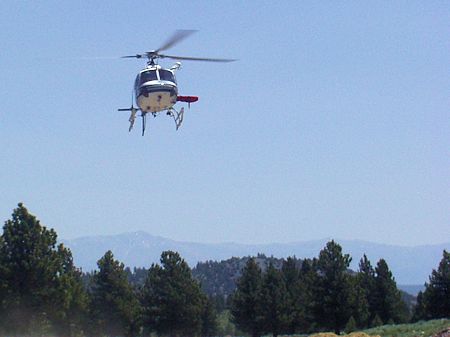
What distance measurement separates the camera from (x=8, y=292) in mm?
48312

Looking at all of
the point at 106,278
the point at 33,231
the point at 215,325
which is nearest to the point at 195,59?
the point at 33,231

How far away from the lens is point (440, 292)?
70250 millimetres

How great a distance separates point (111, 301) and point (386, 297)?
2545 centimetres

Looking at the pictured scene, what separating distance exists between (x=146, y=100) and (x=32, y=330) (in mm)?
24266

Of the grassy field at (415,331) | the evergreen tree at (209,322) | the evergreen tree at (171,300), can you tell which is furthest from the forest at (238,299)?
the grassy field at (415,331)

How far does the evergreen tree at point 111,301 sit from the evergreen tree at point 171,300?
225 cm

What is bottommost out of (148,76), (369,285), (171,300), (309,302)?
(309,302)

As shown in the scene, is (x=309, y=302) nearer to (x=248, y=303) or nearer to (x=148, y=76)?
(x=248, y=303)

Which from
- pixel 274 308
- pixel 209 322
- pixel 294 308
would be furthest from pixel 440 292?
pixel 209 322

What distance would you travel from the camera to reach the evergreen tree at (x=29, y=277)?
159ft

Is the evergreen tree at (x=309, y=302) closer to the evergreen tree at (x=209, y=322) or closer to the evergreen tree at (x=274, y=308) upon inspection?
the evergreen tree at (x=274, y=308)

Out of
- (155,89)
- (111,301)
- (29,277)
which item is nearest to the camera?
(155,89)

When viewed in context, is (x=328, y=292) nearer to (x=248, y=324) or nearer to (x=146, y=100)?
(x=248, y=324)

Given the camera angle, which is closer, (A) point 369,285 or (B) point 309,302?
(B) point 309,302
